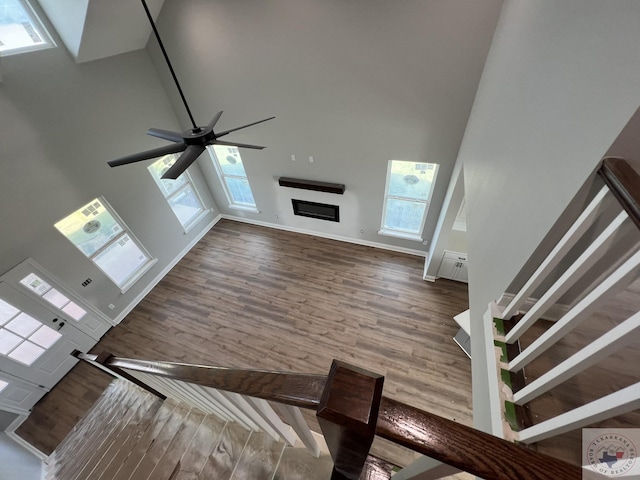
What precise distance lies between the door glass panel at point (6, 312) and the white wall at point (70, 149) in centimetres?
49

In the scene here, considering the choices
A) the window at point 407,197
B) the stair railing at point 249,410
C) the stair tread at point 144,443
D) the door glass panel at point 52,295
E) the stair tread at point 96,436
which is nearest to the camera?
the stair railing at point 249,410

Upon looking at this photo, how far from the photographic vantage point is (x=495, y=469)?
1.53ft

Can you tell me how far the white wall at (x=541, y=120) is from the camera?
0.89m

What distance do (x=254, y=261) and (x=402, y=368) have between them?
358 centimetres

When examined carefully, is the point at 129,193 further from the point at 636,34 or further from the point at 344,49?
the point at 636,34

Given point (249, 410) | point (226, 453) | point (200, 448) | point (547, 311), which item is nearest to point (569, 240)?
point (547, 311)

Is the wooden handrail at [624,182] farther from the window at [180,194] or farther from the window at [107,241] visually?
the window at [180,194]

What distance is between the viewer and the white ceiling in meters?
3.07

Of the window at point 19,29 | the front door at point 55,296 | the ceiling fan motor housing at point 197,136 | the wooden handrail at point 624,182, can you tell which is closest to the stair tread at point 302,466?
the wooden handrail at point 624,182

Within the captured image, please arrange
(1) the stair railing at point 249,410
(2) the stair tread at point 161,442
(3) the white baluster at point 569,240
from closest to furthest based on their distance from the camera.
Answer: (3) the white baluster at point 569,240
(1) the stair railing at point 249,410
(2) the stair tread at point 161,442

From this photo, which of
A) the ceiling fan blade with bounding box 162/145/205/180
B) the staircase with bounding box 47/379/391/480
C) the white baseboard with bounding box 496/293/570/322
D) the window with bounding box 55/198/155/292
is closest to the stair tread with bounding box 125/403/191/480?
the staircase with bounding box 47/379/391/480

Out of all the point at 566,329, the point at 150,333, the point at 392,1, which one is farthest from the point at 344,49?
the point at 150,333

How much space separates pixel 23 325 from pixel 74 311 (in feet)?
1.88

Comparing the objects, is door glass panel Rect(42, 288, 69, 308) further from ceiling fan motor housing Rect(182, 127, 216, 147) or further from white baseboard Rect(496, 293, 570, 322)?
white baseboard Rect(496, 293, 570, 322)
